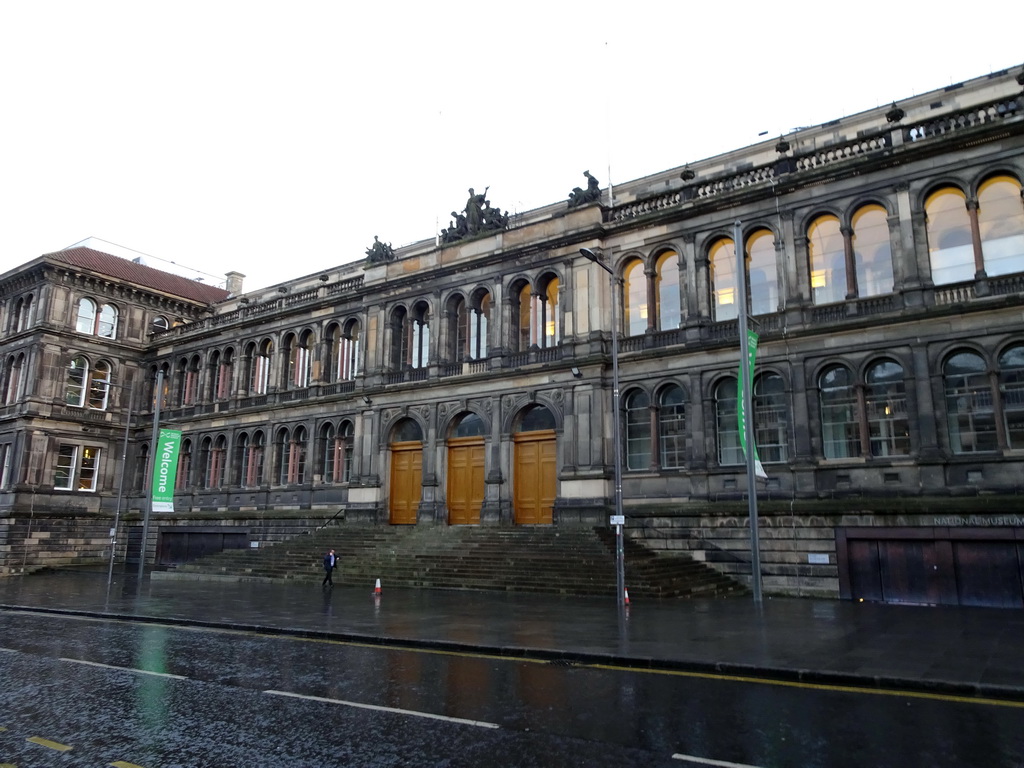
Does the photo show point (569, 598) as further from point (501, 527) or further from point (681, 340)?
point (681, 340)

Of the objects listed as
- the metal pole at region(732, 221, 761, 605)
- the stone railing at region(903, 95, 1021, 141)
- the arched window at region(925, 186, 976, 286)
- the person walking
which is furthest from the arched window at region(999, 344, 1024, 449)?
the person walking

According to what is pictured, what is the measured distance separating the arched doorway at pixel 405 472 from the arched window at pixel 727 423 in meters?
13.7

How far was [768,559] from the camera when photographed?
23953 mm

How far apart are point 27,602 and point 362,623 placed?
13800 mm

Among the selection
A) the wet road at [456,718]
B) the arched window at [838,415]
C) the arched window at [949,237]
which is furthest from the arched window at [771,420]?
the wet road at [456,718]

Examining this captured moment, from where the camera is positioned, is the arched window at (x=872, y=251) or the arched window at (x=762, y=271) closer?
the arched window at (x=872, y=251)

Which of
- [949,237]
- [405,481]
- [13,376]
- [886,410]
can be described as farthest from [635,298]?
[13,376]

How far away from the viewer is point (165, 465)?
32.0 metres

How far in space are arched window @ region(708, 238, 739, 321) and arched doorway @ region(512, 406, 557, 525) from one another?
25.9 ft

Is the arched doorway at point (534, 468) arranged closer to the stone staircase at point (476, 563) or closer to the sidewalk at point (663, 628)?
the stone staircase at point (476, 563)

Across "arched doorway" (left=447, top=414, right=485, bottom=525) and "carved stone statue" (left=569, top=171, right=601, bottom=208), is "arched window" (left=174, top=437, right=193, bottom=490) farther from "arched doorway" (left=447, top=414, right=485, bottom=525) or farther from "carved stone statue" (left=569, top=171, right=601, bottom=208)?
"carved stone statue" (left=569, top=171, right=601, bottom=208)

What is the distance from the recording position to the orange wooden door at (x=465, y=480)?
32031mm

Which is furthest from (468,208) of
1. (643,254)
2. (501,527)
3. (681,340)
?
(501,527)

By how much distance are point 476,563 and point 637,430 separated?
7971 mm
